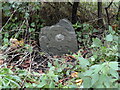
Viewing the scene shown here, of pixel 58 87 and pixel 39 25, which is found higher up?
pixel 39 25

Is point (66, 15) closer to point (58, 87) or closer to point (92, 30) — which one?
point (92, 30)

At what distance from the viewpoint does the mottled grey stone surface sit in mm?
3086

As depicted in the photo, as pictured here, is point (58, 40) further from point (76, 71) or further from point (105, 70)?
point (105, 70)

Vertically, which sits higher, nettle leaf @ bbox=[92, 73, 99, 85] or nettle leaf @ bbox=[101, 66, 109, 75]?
nettle leaf @ bbox=[101, 66, 109, 75]

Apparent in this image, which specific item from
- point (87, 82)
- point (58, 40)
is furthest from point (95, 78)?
point (58, 40)

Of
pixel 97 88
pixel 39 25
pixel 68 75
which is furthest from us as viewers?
pixel 39 25

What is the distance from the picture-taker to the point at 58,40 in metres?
3.12

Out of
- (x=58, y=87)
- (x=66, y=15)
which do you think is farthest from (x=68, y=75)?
(x=66, y=15)

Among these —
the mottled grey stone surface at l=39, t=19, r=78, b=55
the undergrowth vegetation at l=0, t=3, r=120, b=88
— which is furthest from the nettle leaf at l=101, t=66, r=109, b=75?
the mottled grey stone surface at l=39, t=19, r=78, b=55

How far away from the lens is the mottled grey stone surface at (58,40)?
3.09 meters

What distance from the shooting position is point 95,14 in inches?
161

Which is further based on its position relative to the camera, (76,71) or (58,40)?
(58,40)

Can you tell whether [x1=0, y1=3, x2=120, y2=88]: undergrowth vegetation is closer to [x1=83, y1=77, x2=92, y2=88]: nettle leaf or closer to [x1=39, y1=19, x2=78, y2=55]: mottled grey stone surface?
[x1=83, y1=77, x2=92, y2=88]: nettle leaf

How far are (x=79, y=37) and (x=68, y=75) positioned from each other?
→ 1798 millimetres
